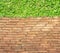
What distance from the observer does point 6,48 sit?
5480mm

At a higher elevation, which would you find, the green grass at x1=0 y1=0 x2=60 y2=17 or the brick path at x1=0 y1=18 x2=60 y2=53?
the green grass at x1=0 y1=0 x2=60 y2=17

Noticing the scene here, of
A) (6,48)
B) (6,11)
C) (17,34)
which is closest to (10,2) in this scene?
(6,11)

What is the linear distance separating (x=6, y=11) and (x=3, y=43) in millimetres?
1109

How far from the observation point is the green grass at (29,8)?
6215mm

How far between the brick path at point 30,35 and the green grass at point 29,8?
0.19m

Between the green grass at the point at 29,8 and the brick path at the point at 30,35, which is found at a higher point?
the green grass at the point at 29,8

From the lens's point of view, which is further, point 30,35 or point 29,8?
point 29,8

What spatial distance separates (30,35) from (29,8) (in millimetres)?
973

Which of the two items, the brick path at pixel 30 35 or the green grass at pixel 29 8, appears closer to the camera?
the brick path at pixel 30 35

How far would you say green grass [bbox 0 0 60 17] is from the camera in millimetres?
6215

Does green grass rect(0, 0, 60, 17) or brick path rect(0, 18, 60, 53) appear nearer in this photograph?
brick path rect(0, 18, 60, 53)

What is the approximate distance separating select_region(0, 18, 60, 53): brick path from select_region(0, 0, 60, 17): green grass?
0.19 metres

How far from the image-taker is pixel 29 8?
6.36 m

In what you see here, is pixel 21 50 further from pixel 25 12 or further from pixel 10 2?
pixel 10 2
